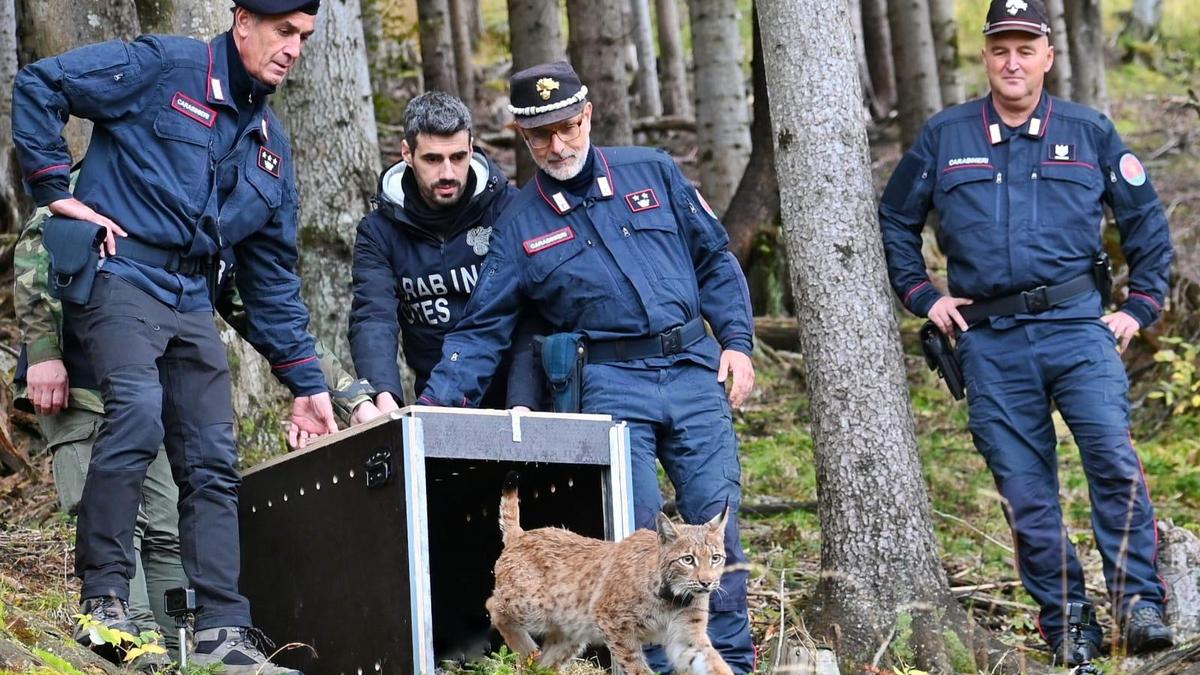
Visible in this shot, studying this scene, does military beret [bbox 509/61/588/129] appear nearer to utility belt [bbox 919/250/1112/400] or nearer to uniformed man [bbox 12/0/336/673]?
uniformed man [bbox 12/0/336/673]

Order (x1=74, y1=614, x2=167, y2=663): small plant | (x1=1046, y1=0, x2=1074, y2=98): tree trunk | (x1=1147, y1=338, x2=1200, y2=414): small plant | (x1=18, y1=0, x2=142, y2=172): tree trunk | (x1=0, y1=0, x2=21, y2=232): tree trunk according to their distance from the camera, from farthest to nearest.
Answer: (x1=1046, y1=0, x2=1074, y2=98): tree trunk, (x1=1147, y1=338, x2=1200, y2=414): small plant, (x1=0, y1=0, x2=21, y2=232): tree trunk, (x1=18, y1=0, x2=142, y2=172): tree trunk, (x1=74, y1=614, x2=167, y2=663): small plant

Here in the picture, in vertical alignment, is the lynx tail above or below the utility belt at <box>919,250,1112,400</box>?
below

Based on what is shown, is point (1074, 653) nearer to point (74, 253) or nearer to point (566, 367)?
point (566, 367)

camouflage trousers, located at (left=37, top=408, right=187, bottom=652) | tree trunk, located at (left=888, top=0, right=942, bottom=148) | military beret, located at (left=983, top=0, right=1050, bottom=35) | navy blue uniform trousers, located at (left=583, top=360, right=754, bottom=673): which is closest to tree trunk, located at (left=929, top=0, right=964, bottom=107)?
tree trunk, located at (left=888, top=0, right=942, bottom=148)

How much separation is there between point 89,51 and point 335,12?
10.9 feet

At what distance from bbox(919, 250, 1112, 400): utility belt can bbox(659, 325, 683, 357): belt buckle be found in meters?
1.48

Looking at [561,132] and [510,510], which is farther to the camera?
[561,132]

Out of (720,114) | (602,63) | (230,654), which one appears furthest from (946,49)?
(230,654)

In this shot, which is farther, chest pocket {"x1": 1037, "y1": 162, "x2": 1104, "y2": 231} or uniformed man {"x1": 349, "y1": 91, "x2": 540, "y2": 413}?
chest pocket {"x1": 1037, "y1": 162, "x2": 1104, "y2": 231}

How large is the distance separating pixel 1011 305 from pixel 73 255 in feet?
12.4

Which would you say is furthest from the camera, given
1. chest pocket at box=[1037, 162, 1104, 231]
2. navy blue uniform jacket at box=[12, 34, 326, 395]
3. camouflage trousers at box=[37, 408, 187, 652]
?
chest pocket at box=[1037, 162, 1104, 231]

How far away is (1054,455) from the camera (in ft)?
21.3

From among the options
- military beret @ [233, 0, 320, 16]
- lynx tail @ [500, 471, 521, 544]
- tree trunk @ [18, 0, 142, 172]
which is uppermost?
tree trunk @ [18, 0, 142, 172]

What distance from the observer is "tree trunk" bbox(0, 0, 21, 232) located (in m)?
9.58
